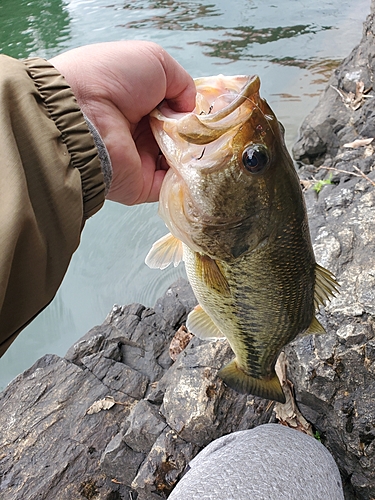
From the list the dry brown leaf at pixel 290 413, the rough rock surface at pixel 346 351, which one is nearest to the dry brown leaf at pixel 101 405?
the dry brown leaf at pixel 290 413

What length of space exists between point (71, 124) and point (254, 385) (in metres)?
1.51

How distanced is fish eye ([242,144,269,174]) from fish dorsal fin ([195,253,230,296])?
43 cm

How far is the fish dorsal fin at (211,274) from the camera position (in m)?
1.73

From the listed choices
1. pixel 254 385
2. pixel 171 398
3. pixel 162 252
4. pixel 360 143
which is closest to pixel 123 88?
pixel 162 252

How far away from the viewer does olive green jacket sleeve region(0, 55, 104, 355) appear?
1082mm

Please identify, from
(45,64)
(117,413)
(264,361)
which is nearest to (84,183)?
(45,64)

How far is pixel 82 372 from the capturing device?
3541 millimetres

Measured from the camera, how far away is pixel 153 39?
9.27m

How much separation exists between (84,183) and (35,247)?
28 centimetres

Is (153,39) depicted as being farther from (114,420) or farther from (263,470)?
(263,470)

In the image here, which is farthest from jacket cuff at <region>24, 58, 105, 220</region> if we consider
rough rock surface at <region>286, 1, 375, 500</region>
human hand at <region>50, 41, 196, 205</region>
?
rough rock surface at <region>286, 1, 375, 500</region>

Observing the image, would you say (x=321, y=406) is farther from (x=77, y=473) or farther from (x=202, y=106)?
(x=202, y=106)

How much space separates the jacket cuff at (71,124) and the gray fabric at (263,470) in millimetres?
1419

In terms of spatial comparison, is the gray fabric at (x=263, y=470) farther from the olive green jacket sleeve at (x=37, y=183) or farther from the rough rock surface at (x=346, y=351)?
the olive green jacket sleeve at (x=37, y=183)
